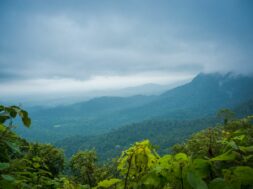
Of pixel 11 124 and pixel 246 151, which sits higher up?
pixel 11 124

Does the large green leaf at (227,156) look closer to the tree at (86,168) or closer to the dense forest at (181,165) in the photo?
the dense forest at (181,165)

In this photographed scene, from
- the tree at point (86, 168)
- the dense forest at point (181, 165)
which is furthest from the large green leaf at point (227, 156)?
the tree at point (86, 168)

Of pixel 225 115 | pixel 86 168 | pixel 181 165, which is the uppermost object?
pixel 225 115

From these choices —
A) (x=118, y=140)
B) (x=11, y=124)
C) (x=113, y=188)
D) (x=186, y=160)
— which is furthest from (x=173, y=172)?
(x=118, y=140)

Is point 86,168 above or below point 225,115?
below

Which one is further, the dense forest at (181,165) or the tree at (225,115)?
the tree at (225,115)

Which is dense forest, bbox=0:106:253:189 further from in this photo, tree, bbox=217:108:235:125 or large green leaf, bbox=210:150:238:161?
tree, bbox=217:108:235:125

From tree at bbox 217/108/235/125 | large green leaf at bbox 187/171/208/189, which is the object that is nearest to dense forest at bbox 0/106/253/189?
large green leaf at bbox 187/171/208/189

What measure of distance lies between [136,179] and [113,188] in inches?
5.1

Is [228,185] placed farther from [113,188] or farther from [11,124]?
[11,124]

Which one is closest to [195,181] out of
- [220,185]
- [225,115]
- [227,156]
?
[220,185]

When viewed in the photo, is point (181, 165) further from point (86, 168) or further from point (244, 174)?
point (86, 168)

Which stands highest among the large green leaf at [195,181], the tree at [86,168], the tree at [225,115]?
the tree at [225,115]

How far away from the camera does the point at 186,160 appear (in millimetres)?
1229
